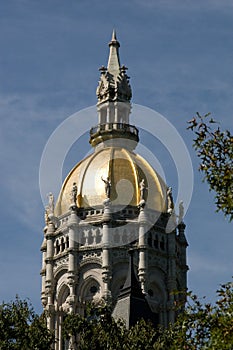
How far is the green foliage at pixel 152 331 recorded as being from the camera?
4156 cm

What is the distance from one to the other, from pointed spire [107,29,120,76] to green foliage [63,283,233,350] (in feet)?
223

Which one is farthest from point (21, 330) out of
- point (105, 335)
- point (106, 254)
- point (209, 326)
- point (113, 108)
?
point (113, 108)

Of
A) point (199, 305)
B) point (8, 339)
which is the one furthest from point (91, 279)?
point (199, 305)

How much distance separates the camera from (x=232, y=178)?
4153 cm

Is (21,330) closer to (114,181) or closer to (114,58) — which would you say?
(114,181)

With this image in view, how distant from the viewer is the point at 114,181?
12112cm

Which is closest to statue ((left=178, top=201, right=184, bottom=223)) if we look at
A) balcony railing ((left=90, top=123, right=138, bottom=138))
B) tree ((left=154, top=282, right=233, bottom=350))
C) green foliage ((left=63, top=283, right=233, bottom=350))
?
balcony railing ((left=90, top=123, right=138, bottom=138))

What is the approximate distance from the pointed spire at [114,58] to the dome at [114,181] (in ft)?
40.9

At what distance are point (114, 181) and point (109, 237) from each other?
6.83 metres

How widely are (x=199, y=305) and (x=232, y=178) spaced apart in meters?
4.88

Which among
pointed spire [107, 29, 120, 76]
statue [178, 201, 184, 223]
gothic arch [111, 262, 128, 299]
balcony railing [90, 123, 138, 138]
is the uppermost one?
pointed spire [107, 29, 120, 76]

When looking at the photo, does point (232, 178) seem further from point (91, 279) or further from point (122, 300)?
point (91, 279)

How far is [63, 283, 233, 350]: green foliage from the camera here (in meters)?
41.6

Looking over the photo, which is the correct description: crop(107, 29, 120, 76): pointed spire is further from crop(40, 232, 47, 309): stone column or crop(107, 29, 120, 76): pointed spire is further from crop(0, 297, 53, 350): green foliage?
crop(0, 297, 53, 350): green foliage
